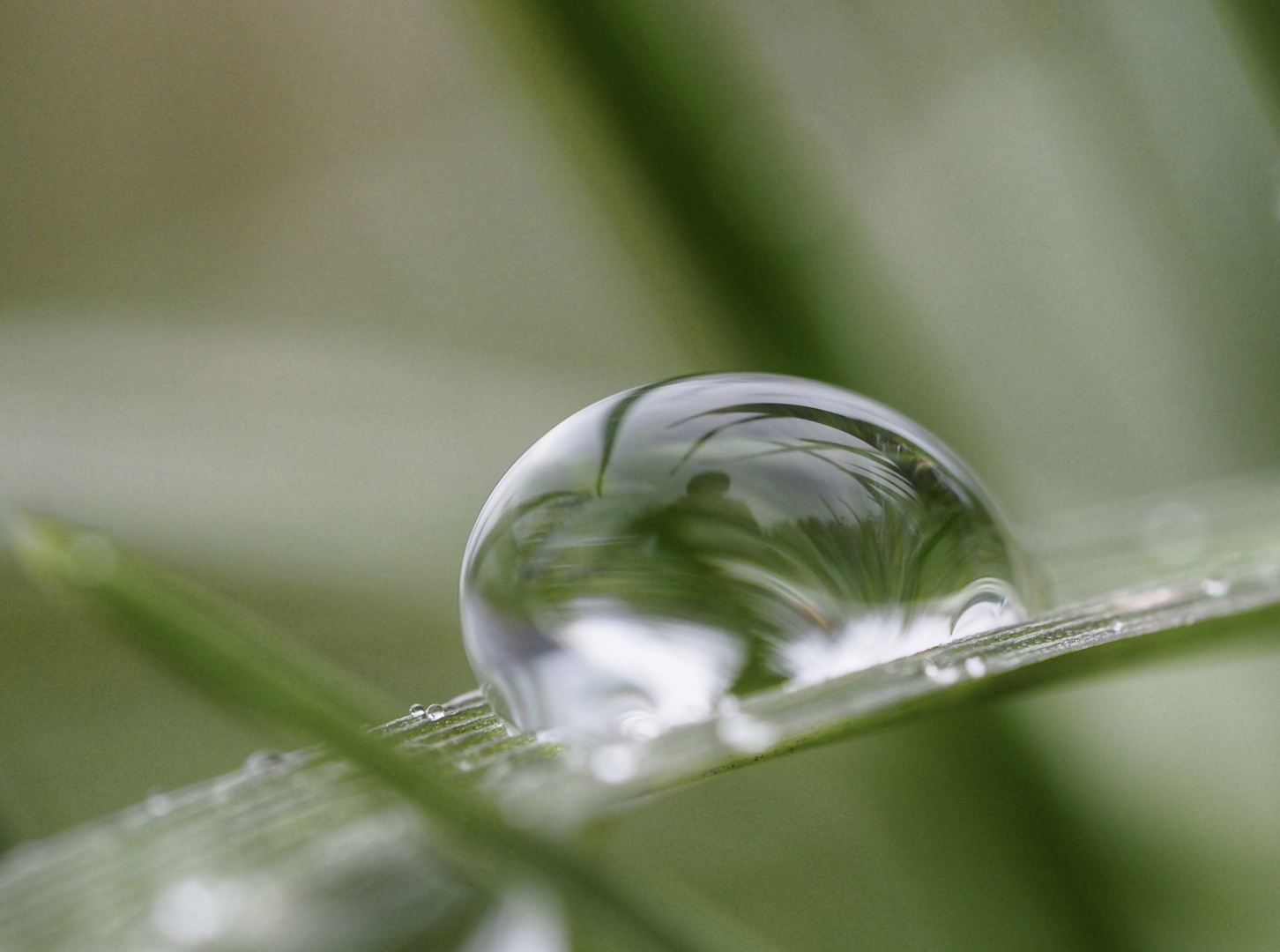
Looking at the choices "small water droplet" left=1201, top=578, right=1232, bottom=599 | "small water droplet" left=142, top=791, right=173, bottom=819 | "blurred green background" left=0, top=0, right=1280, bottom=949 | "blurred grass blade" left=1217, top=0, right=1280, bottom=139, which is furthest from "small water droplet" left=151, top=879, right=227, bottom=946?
"blurred grass blade" left=1217, top=0, right=1280, bottom=139

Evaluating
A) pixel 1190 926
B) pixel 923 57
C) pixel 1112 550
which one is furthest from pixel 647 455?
pixel 923 57

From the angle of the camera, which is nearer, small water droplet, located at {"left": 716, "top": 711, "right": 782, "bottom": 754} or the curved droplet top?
small water droplet, located at {"left": 716, "top": 711, "right": 782, "bottom": 754}

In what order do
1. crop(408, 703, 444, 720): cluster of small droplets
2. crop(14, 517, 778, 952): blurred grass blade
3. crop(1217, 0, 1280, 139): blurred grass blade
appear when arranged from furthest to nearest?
1. crop(1217, 0, 1280, 139): blurred grass blade
2. crop(408, 703, 444, 720): cluster of small droplets
3. crop(14, 517, 778, 952): blurred grass blade

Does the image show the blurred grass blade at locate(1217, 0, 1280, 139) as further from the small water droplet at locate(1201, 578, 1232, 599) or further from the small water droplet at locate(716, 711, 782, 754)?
the small water droplet at locate(716, 711, 782, 754)

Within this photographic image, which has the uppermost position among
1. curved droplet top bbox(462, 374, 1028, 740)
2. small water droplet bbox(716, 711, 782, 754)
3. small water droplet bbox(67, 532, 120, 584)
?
curved droplet top bbox(462, 374, 1028, 740)

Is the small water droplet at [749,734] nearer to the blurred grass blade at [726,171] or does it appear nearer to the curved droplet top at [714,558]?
the curved droplet top at [714,558]

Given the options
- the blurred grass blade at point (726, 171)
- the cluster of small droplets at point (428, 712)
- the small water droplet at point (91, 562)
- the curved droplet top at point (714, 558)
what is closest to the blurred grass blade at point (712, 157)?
the blurred grass blade at point (726, 171)
